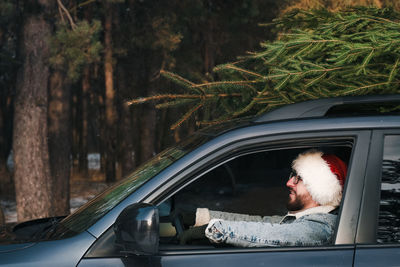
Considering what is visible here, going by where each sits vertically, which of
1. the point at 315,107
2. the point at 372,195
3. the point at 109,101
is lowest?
the point at 372,195

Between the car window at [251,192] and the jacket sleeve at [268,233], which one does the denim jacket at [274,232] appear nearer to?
the jacket sleeve at [268,233]

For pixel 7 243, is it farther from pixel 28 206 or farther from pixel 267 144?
pixel 28 206

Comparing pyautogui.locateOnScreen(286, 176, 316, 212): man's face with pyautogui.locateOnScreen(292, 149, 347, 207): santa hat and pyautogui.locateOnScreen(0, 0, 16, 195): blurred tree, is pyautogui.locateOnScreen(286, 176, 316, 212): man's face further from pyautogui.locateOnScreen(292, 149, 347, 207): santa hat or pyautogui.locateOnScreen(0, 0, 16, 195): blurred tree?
pyautogui.locateOnScreen(0, 0, 16, 195): blurred tree

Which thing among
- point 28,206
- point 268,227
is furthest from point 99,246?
point 28,206

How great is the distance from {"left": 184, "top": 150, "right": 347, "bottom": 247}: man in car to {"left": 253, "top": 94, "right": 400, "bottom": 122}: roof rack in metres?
0.31

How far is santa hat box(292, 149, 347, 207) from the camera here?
3010mm

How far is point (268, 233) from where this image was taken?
2719 mm

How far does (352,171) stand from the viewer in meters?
2.60

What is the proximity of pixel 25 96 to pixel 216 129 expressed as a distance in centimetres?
910

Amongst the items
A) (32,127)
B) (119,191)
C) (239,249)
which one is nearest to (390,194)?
(239,249)

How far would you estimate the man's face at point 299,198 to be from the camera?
3104 mm

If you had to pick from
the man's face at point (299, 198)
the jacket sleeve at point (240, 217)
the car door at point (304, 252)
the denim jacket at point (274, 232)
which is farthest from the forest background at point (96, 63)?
Answer: the car door at point (304, 252)

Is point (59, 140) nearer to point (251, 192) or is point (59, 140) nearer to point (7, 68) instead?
point (7, 68)

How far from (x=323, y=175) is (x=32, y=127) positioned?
9081 millimetres
